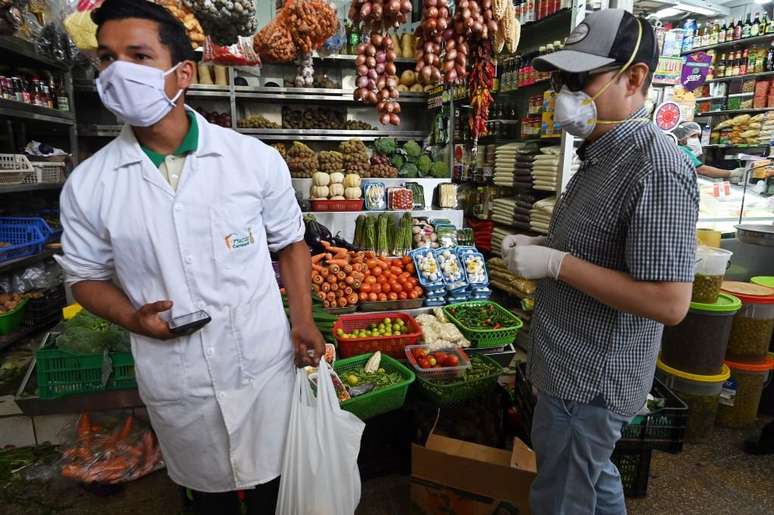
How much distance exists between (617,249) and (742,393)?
2.68 metres

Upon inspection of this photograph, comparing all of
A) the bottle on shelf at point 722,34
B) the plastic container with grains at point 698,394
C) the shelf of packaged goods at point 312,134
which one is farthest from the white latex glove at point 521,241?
the bottle on shelf at point 722,34

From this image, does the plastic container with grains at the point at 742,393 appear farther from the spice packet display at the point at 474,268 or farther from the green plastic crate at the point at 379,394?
the green plastic crate at the point at 379,394

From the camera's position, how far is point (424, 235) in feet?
12.9

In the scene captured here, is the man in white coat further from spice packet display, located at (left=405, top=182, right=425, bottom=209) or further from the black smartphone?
spice packet display, located at (left=405, top=182, right=425, bottom=209)

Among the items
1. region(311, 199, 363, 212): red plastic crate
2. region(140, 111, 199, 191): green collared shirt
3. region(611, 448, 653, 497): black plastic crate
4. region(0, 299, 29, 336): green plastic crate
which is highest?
region(140, 111, 199, 191): green collared shirt

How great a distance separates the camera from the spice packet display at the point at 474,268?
3396mm

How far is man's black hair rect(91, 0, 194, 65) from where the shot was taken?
47.0 inches

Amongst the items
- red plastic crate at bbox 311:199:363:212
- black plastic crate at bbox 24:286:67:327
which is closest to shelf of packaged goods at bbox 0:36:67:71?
black plastic crate at bbox 24:286:67:327

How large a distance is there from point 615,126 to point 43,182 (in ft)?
15.0

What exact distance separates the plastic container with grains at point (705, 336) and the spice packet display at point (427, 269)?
1.55 metres

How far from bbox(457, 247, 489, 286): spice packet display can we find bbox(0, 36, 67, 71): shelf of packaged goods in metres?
3.89

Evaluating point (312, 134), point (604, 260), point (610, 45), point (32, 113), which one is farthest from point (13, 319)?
point (610, 45)

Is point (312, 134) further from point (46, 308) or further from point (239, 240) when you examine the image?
point (239, 240)

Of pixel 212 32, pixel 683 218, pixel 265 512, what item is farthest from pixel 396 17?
pixel 265 512
